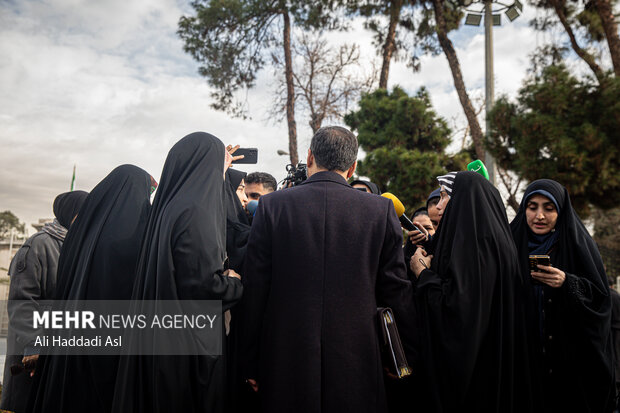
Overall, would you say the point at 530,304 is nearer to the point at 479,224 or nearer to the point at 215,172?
the point at 479,224

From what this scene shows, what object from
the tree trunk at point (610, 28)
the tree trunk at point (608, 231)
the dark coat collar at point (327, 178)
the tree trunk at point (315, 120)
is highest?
the tree trunk at point (315, 120)

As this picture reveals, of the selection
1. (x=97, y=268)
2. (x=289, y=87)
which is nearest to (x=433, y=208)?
(x=97, y=268)

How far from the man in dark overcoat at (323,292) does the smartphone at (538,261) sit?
29.0 inches

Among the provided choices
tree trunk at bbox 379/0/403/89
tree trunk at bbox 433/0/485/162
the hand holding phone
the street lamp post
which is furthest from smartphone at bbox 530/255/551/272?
tree trunk at bbox 379/0/403/89

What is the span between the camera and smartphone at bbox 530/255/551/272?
219 cm

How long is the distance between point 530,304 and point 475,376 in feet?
1.70

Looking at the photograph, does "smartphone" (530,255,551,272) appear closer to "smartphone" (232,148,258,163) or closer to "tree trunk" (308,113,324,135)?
"smartphone" (232,148,258,163)

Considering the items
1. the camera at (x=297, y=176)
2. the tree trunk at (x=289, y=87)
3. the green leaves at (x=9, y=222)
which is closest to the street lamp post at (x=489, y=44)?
the camera at (x=297, y=176)

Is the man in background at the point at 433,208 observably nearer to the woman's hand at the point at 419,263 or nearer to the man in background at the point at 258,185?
the woman's hand at the point at 419,263

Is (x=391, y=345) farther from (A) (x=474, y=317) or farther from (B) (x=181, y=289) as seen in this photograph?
(B) (x=181, y=289)

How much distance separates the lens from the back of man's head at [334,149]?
2.11 metres

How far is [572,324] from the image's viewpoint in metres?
2.30

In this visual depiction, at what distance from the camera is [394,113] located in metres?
8.75

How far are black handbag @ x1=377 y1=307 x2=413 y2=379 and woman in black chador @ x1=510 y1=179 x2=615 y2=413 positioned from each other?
2.97ft
